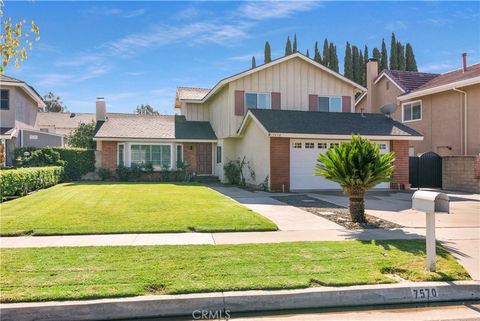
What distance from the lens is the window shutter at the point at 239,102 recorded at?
21703mm

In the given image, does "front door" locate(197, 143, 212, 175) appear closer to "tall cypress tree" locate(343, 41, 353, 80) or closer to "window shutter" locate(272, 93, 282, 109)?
"window shutter" locate(272, 93, 282, 109)

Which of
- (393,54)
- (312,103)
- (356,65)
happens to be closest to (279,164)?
(312,103)

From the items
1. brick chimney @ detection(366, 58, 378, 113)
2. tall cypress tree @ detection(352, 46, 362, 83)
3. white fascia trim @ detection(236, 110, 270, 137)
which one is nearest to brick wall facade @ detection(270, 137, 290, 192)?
white fascia trim @ detection(236, 110, 270, 137)

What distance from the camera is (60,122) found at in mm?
46125

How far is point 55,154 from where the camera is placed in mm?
22891

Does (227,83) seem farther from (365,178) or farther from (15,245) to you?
(15,245)

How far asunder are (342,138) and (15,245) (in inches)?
572

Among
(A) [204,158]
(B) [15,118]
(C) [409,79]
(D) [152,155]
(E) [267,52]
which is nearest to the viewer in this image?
(D) [152,155]

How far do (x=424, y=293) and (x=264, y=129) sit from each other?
1262 centimetres

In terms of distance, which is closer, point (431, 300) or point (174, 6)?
point (431, 300)

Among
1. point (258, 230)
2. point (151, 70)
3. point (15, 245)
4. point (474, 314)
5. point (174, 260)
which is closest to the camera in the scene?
point (474, 314)

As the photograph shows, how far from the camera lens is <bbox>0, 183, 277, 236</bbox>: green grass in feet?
28.0

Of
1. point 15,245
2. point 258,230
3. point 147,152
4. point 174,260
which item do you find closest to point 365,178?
point 258,230
